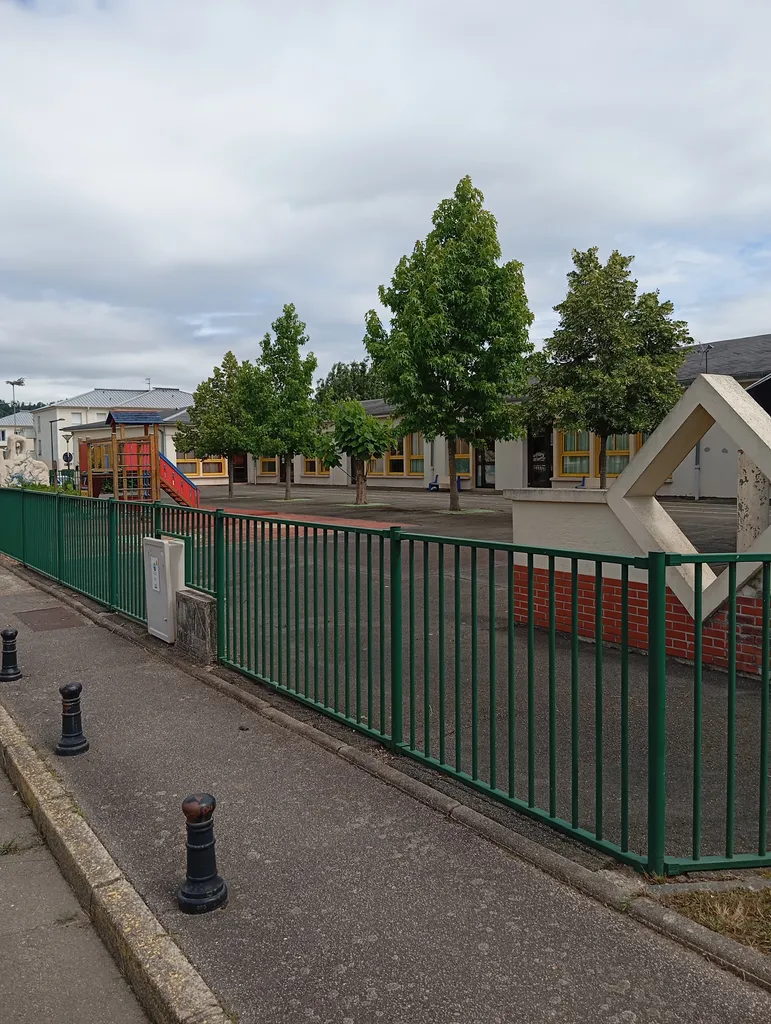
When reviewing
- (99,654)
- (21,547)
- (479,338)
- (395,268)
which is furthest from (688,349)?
(99,654)

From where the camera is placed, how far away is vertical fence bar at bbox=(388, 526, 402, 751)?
4895 mm

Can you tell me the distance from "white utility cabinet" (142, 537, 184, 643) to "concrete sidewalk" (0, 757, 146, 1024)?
3.84 meters

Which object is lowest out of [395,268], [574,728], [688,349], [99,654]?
[99,654]

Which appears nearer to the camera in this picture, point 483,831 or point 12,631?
point 483,831

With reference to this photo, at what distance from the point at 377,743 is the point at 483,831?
1.37 meters

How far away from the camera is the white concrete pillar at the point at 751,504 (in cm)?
679

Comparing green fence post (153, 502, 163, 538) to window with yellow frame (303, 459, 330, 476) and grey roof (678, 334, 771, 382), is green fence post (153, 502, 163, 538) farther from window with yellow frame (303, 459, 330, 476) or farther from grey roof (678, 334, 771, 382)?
window with yellow frame (303, 459, 330, 476)

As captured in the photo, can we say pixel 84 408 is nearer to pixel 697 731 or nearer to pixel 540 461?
pixel 540 461

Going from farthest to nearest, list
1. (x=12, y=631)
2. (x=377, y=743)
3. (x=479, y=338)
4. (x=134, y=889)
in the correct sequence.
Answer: (x=479, y=338)
(x=12, y=631)
(x=377, y=743)
(x=134, y=889)

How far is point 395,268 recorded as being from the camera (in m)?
25.5

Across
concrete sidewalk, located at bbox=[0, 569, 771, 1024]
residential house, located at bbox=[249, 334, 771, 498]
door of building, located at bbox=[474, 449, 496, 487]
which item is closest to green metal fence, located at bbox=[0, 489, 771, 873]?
concrete sidewalk, located at bbox=[0, 569, 771, 1024]

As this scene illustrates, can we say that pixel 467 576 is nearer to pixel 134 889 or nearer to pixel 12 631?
pixel 12 631

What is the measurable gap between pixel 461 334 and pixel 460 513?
5394mm

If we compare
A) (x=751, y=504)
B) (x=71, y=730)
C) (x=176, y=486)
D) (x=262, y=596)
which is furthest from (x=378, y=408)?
(x=71, y=730)
